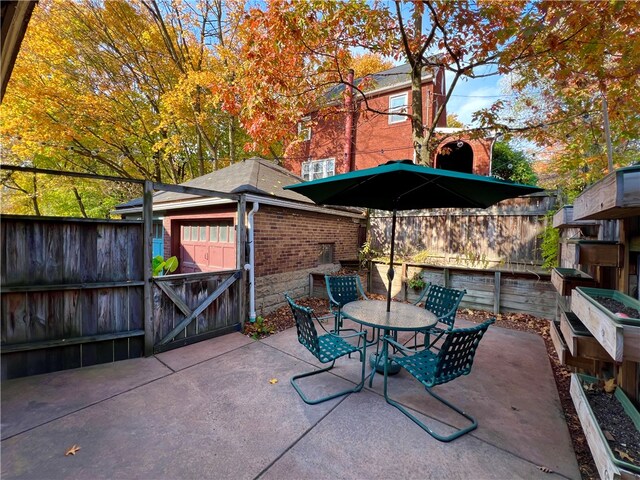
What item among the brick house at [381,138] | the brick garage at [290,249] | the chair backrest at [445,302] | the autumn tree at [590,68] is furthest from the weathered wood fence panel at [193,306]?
the brick house at [381,138]

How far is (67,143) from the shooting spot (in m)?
12.4

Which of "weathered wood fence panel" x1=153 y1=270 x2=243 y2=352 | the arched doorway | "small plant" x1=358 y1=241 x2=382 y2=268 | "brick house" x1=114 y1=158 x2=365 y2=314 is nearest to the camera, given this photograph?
"weathered wood fence panel" x1=153 y1=270 x2=243 y2=352

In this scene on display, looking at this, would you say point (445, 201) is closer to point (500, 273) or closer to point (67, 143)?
point (500, 273)

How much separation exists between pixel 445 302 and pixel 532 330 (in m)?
2.47

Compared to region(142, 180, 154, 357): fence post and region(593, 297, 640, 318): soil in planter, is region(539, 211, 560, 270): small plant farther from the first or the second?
region(142, 180, 154, 357): fence post

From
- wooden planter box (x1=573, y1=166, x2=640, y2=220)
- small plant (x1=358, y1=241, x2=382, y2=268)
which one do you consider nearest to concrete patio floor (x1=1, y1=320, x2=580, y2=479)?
wooden planter box (x1=573, y1=166, x2=640, y2=220)

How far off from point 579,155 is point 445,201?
8.59 metres

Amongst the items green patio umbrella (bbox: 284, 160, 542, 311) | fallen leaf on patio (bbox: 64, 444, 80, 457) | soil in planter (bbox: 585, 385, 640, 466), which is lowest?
fallen leaf on patio (bbox: 64, 444, 80, 457)

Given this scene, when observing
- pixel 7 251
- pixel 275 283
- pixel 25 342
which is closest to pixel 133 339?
pixel 25 342

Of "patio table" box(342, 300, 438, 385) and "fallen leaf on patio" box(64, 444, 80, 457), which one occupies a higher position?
"patio table" box(342, 300, 438, 385)

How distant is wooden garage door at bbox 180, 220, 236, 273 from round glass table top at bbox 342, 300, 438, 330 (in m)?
3.72

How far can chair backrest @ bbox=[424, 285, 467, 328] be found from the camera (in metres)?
3.95

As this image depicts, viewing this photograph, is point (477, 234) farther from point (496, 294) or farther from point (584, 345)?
point (584, 345)

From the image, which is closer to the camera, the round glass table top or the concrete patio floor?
the concrete patio floor
